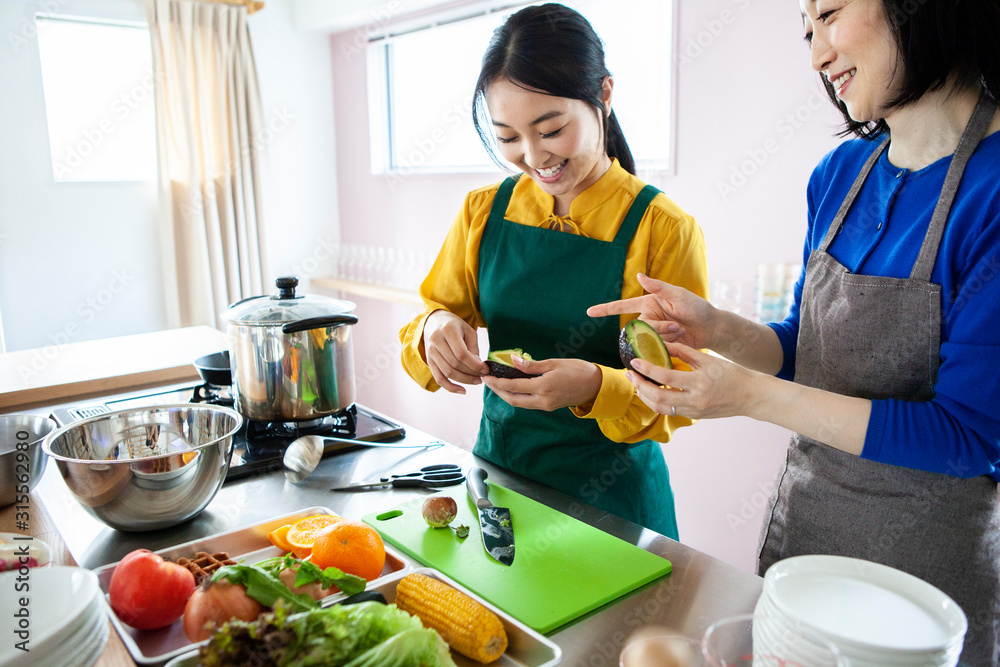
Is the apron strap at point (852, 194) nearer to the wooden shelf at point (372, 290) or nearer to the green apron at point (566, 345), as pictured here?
the green apron at point (566, 345)

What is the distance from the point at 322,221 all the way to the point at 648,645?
175 inches

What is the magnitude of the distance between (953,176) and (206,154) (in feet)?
12.6

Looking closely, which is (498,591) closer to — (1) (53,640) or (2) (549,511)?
(2) (549,511)

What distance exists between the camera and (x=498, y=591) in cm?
107

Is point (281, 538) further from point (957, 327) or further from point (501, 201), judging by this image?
point (957, 327)

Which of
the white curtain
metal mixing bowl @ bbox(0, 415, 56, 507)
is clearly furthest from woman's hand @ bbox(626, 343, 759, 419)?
the white curtain

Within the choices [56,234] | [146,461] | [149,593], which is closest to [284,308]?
[146,461]

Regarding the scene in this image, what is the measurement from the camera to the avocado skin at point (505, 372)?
4.59ft

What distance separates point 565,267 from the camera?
1638mm

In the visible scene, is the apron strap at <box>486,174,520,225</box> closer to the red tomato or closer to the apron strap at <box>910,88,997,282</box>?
the apron strap at <box>910,88,997,282</box>

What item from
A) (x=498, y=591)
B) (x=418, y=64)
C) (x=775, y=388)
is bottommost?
(x=498, y=591)

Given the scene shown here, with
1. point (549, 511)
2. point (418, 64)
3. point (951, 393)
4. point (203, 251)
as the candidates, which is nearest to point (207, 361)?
point (549, 511)

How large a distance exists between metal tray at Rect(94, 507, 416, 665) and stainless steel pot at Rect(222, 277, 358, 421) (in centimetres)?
33

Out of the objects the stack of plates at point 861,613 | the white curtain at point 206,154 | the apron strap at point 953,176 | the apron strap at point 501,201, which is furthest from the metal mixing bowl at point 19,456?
the white curtain at point 206,154
